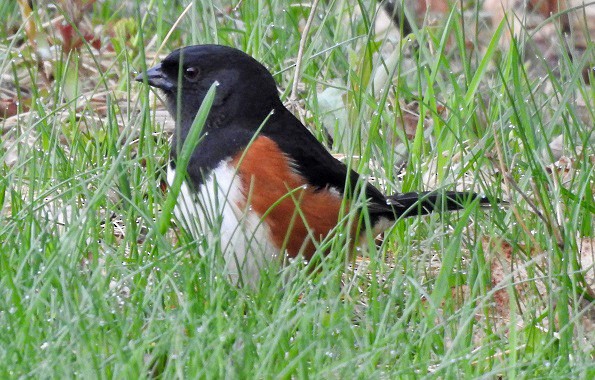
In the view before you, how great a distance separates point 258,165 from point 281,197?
16cm

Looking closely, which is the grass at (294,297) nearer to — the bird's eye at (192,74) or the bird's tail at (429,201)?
the bird's tail at (429,201)

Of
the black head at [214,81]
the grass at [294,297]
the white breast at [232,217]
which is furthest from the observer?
the black head at [214,81]

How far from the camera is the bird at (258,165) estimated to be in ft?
11.4

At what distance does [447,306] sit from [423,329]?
0.72 feet

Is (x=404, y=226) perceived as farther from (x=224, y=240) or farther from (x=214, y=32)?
(x=214, y=32)

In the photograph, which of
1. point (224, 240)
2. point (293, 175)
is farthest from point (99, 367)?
point (293, 175)

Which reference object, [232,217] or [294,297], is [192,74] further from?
[294,297]

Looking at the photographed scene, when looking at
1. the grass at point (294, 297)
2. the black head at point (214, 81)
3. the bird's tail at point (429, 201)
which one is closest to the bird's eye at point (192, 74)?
the black head at point (214, 81)

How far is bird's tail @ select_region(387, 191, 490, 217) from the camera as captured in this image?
3309mm

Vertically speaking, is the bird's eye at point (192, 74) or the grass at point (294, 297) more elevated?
the bird's eye at point (192, 74)

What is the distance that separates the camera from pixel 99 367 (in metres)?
2.20

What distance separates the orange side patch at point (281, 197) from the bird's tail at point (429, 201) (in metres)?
0.18

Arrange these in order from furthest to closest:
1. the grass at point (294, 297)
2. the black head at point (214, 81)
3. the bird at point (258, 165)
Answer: the black head at point (214, 81) → the bird at point (258, 165) → the grass at point (294, 297)

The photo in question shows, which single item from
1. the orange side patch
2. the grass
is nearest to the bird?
the orange side patch
